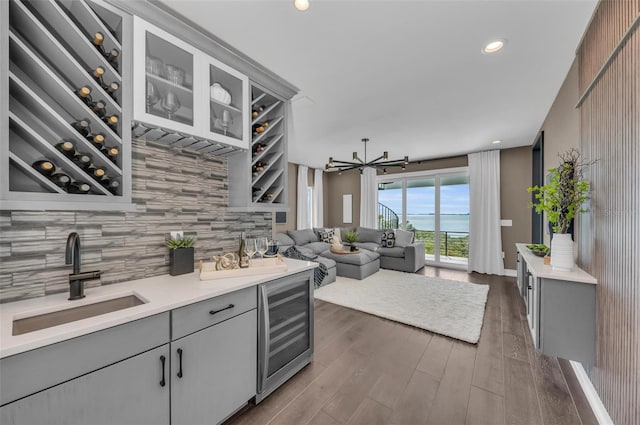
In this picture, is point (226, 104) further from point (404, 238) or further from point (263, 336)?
point (404, 238)

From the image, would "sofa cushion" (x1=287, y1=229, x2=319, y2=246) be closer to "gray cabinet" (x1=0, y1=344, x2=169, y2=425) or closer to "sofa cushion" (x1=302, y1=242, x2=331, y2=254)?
"sofa cushion" (x1=302, y1=242, x2=331, y2=254)

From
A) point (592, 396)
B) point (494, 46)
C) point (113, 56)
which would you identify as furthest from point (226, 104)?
point (592, 396)

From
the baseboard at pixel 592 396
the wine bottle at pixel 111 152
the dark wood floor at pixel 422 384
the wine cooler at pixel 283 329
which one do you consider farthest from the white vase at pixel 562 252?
the wine bottle at pixel 111 152

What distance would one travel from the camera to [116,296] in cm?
136

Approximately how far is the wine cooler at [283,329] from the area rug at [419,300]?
4.73ft

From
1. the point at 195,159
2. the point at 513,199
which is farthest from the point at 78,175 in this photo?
the point at 513,199

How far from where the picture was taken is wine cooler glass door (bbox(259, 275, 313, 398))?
1659 mm

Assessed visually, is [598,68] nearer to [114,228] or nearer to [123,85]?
[123,85]

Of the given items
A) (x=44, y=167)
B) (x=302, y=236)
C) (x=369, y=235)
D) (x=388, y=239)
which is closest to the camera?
(x=44, y=167)

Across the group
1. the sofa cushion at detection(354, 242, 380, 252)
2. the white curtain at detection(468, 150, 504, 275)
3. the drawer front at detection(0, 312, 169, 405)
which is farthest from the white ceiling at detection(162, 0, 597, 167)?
the sofa cushion at detection(354, 242, 380, 252)

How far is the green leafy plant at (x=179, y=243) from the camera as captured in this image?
1.76 m

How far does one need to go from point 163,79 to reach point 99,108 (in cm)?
42

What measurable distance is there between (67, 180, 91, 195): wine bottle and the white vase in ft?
10.6

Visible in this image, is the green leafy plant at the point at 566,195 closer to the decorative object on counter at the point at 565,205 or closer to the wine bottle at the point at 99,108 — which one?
the decorative object on counter at the point at 565,205
